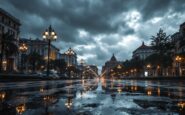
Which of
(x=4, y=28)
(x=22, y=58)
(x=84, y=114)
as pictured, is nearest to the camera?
(x=84, y=114)

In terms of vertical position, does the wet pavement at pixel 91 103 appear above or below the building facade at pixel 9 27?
below

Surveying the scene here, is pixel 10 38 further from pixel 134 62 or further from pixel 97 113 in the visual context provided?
pixel 134 62

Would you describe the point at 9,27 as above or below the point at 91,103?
above

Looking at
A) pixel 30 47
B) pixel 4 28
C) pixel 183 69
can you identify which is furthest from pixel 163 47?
pixel 30 47

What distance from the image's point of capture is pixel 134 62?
152375 millimetres

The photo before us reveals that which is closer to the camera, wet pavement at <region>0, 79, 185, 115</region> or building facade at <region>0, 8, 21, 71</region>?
wet pavement at <region>0, 79, 185, 115</region>

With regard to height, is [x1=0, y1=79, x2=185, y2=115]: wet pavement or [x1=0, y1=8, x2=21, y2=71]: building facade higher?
[x1=0, y1=8, x2=21, y2=71]: building facade

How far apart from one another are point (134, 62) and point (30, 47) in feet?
196

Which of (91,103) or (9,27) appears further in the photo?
(9,27)

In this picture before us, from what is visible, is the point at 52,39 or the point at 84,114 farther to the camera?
the point at 52,39

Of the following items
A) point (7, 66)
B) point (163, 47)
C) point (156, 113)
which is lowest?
point (156, 113)

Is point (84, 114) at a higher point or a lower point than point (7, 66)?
lower

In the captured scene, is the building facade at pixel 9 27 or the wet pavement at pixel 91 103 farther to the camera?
the building facade at pixel 9 27

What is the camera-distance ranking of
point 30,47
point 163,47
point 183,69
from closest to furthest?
point 163,47 → point 183,69 → point 30,47
